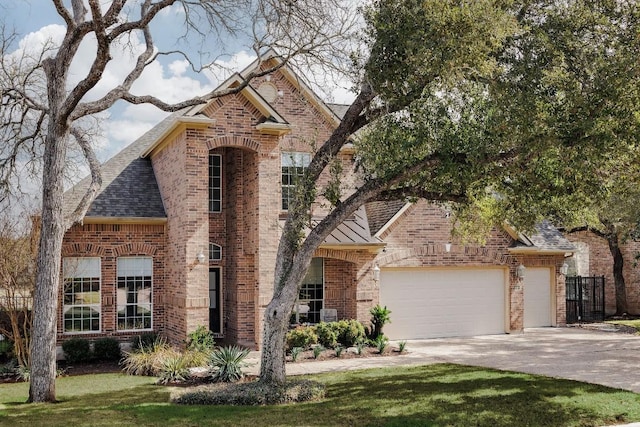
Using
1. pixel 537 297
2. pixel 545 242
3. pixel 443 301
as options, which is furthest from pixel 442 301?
pixel 545 242

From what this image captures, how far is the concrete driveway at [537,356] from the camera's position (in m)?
15.3

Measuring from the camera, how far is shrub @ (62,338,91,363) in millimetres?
18531

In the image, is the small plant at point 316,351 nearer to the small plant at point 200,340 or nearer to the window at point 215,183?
the small plant at point 200,340

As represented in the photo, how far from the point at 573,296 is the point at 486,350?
36.9ft

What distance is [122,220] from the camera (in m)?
20.2

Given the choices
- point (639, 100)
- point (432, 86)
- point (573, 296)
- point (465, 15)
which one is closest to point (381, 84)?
point (432, 86)

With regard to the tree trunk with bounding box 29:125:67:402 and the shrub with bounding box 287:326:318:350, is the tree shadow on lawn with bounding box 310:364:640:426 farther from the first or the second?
the tree trunk with bounding box 29:125:67:402

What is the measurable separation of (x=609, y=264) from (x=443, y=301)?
12.9 m

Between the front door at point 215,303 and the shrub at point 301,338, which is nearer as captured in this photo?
the shrub at point 301,338

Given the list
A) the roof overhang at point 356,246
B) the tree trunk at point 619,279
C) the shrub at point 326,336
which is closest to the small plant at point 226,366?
the shrub at point 326,336

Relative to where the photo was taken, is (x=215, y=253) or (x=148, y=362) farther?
(x=215, y=253)

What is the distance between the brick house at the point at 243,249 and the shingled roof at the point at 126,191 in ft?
0.16

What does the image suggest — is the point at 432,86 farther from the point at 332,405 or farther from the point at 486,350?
the point at 486,350

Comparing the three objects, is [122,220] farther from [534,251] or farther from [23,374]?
[534,251]
